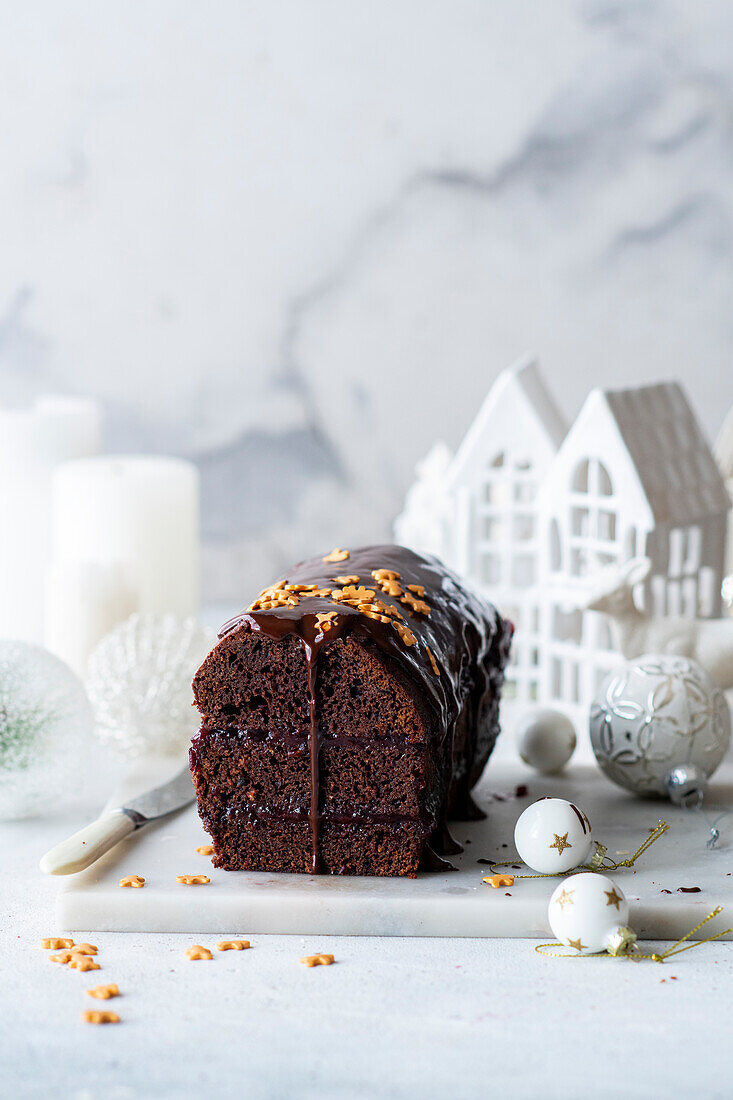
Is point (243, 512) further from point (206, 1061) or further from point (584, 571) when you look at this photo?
point (206, 1061)

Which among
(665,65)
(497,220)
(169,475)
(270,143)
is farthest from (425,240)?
(169,475)

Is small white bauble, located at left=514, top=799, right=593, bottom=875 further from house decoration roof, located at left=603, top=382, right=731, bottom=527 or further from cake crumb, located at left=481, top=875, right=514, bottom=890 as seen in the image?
house decoration roof, located at left=603, top=382, right=731, bottom=527

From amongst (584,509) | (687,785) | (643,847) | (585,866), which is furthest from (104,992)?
(584,509)

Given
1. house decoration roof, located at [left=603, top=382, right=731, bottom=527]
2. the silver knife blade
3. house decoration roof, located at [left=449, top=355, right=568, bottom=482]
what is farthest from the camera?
house decoration roof, located at [left=449, top=355, right=568, bottom=482]

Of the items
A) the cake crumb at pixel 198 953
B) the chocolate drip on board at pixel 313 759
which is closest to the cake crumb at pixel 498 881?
the chocolate drip on board at pixel 313 759

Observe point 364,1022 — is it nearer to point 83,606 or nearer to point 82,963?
point 82,963

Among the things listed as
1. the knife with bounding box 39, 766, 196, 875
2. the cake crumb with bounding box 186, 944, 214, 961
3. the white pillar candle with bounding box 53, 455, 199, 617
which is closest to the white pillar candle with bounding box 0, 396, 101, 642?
the white pillar candle with bounding box 53, 455, 199, 617

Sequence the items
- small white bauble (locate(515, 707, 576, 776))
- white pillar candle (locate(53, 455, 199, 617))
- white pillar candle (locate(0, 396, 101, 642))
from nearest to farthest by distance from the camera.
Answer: small white bauble (locate(515, 707, 576, 776))
white pillar candle (locate(53, 455, 199, 617))
white pillar candle (locate(0, 396, 101, 642))
